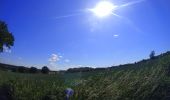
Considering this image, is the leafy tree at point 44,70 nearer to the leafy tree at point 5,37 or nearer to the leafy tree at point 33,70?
the leafy tree at point 33,70

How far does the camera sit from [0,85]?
23.4m

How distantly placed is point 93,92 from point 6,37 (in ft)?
137

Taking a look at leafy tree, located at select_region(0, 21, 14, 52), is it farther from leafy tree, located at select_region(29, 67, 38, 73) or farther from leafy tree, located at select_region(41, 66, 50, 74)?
leafy tree, located at select_region(41, 66, 50, 74)

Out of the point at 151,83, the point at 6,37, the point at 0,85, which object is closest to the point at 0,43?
the point at 6,37

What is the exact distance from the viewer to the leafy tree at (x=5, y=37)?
190 feet

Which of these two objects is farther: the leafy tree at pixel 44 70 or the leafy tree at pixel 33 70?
the leafy tree at pixel 33 70

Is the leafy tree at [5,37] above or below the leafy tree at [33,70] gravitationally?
above

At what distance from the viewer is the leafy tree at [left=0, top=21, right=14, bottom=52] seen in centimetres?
5797

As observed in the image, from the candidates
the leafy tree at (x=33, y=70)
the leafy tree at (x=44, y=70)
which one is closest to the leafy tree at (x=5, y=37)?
the leafy tree at (x=33, y=70)

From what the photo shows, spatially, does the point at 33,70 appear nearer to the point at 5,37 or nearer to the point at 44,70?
the point at 44,70

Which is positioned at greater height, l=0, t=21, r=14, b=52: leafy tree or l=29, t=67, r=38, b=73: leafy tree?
l=0, t=21, r=14, b=52: leafy tree

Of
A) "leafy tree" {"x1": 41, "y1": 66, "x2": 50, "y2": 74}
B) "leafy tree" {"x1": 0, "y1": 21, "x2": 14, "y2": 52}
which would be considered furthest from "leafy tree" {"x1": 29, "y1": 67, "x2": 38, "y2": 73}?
"leafy tree" {"x1": 0, "y1": 21, "x2": 14, "y2": 52}

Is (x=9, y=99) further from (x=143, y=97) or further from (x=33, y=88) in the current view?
(x=143, y=97)

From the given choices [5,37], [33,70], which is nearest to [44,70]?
[33,70]
